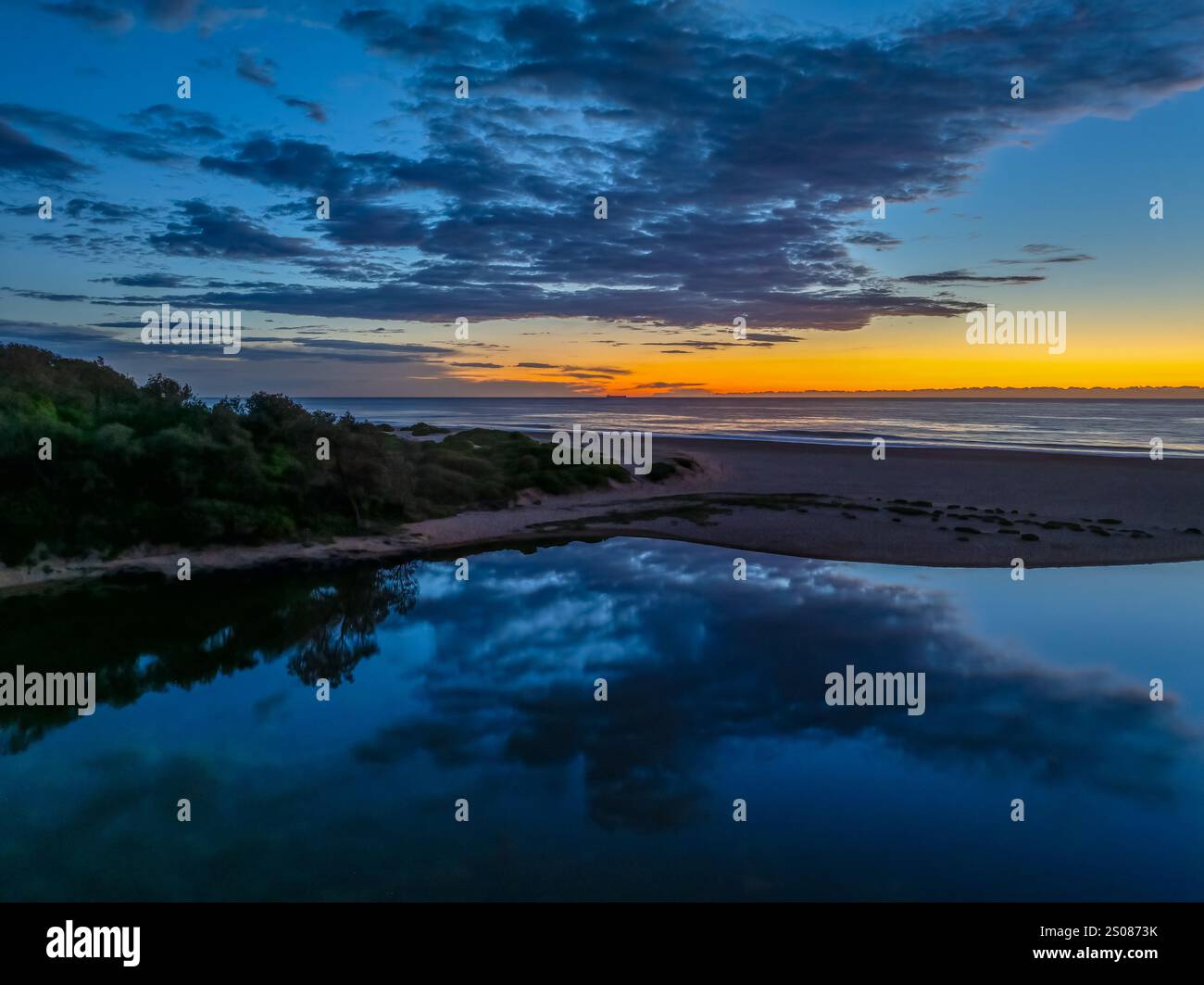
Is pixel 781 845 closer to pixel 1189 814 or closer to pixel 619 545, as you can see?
pixel 1189 814

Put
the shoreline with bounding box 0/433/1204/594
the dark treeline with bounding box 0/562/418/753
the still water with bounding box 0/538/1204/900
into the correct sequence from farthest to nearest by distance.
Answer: the shoreline with bounding box 0/433/1204/594 → the dark treeline with bounding box 0/562/418/753 → the still water with bounding box 0/538/1204/900

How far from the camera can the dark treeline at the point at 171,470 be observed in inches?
803

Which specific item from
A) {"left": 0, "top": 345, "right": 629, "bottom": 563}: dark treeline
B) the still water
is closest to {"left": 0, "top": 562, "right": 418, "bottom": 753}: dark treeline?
the still water

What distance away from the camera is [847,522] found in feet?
86.5

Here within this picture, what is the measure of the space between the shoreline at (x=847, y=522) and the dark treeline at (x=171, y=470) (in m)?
0.84

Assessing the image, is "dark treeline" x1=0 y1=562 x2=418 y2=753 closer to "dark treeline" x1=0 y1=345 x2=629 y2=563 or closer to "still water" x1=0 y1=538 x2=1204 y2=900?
"still water" x1=0 y1=538 x2=1204 y2=900

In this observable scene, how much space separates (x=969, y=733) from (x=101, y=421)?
2460 centimetres

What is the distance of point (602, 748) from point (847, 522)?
18445 millimetres

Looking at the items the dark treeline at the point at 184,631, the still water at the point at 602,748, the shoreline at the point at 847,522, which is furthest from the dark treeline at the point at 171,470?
the still water at the point at 602,748

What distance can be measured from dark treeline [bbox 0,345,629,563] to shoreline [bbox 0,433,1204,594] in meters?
0.84

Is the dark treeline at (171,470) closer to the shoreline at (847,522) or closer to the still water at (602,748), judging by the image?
the shoreline at (847,522)

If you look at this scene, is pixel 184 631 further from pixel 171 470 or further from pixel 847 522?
pixel 847 522

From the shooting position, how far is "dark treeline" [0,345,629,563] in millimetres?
20406

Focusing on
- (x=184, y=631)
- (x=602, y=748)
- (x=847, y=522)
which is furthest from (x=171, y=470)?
(x=847, y=522)
